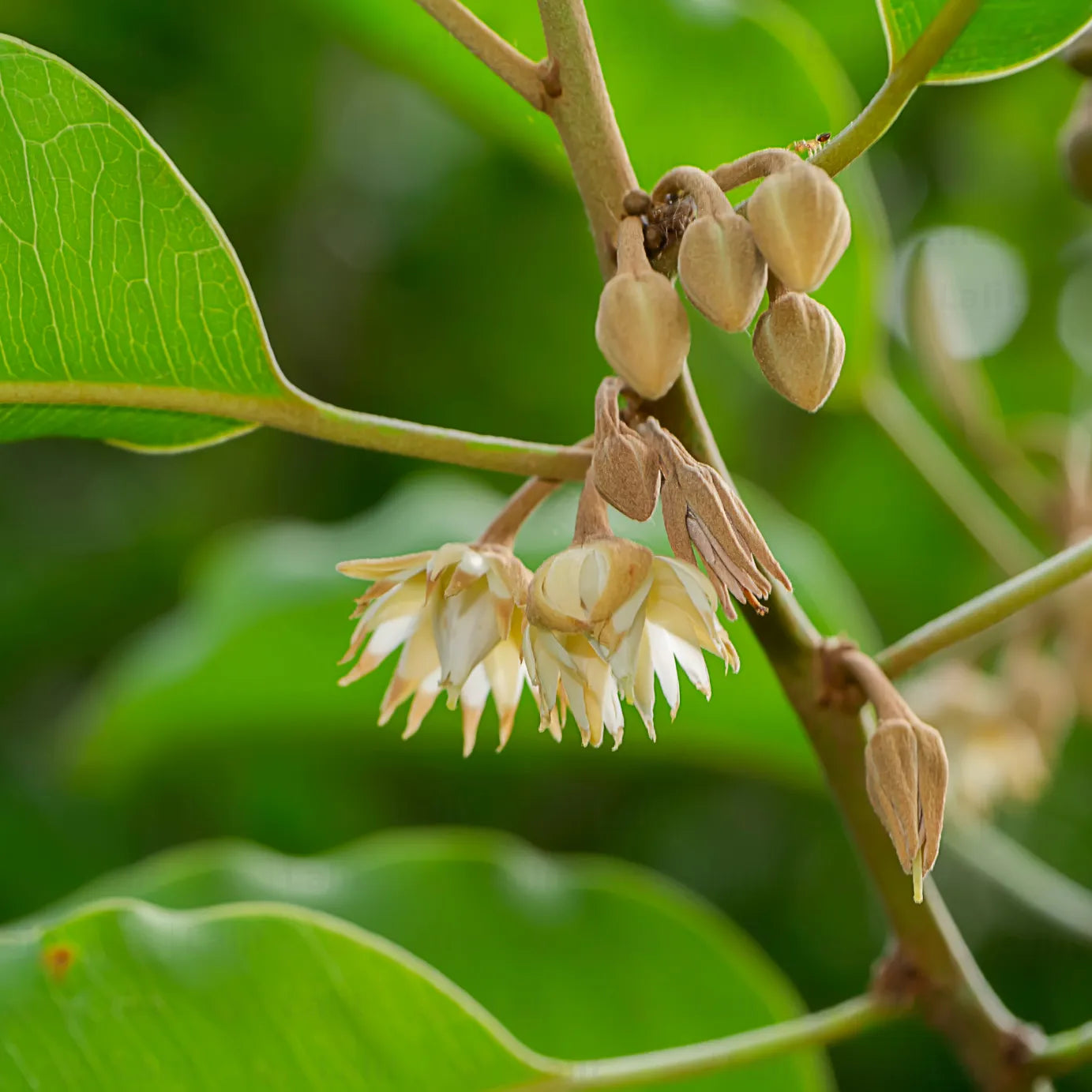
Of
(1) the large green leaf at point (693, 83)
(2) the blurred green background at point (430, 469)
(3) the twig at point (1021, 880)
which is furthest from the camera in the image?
(2) the blurred green background at point (430, 469)

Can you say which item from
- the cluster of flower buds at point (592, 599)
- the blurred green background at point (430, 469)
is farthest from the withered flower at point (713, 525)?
the blurred green background at point (430, 469)

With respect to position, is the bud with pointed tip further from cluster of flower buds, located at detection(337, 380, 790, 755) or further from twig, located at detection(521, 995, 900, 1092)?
twig, located at detection(521, 995, 900, 1092)

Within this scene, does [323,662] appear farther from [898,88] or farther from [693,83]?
[898,88]

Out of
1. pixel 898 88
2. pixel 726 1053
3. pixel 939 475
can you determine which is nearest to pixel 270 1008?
pixel 726 1053

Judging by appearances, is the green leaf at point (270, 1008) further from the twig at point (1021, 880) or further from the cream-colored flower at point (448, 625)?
the twig at point (1021, 880)

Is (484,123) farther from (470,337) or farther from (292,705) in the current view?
(470,337)

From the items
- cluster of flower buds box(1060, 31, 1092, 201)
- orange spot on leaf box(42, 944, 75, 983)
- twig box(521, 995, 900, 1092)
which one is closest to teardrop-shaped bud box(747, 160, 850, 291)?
cluster of flower buds box(1060, 31, 1092, 201)

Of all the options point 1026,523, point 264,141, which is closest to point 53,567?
point 264,141
